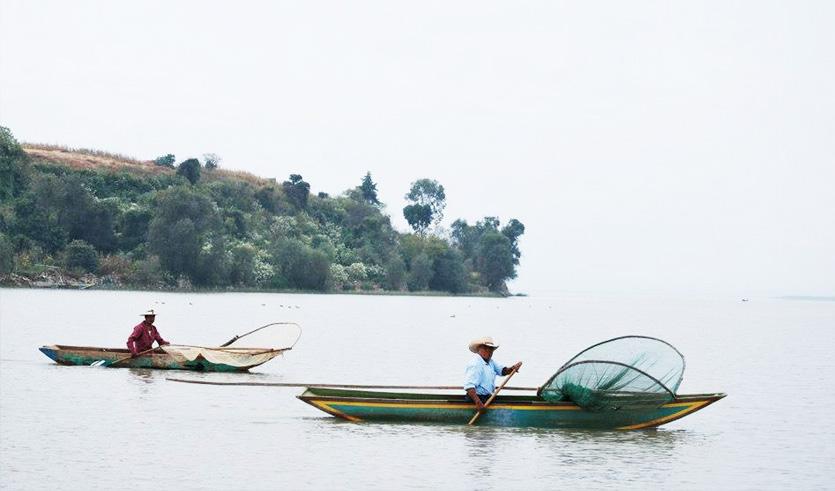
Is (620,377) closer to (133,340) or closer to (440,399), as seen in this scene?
(440,399)

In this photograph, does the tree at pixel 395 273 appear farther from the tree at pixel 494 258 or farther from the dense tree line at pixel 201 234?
the tree at pixel 494 258

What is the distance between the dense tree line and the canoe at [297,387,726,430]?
7263 centimetres

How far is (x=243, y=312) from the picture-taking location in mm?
75188

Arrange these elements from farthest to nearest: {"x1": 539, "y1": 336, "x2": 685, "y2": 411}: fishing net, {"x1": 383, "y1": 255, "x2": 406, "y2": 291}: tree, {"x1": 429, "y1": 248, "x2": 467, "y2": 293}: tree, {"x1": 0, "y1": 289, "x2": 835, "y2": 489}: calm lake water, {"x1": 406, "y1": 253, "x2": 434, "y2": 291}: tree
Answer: {"x1": 429, "y1": 248, "x2": 467, "y2": 293}: tree, {"x1": 406, "y1": 253, "x2": 434, "y2": 291}: tree, {"x1": 383, "y1": 255, "x2": 406, "y2": 291}: tree, {"x1": 539, "y1": 336, "x2": 685, "y2": 411}: fishing net, {"x1": 0, "y1": 289, "x2": 835, "y2": 489}: calm lake water

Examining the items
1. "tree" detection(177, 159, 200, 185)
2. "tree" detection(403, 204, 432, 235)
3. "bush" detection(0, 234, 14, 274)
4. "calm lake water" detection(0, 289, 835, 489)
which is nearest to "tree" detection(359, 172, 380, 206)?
"tree" detection(403, 204, 432, 235)

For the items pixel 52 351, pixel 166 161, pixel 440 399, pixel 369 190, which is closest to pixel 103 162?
pixel 166 161

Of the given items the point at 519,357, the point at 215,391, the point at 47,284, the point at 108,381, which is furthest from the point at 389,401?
the point at 47,284

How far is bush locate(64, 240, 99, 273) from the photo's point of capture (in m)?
93.7

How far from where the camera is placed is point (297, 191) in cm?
12900

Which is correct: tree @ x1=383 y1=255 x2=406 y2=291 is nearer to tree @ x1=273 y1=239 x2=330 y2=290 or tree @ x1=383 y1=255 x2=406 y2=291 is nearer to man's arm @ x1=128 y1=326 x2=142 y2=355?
tree @ x1=273 y1=239 x2=330 y2=290

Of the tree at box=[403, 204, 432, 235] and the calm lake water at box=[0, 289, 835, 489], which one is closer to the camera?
the calm lake water at box=[0, 289, 835, 489]

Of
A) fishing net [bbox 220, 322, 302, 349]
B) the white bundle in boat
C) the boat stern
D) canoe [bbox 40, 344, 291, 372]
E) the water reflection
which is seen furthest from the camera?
the boat stern

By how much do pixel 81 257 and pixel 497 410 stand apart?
3152 inches

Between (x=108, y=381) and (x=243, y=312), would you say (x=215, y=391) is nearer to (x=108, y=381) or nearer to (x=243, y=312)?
(x=108, y=381)
